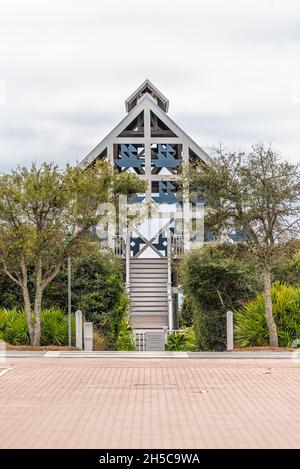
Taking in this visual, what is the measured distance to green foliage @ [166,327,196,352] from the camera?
107ft

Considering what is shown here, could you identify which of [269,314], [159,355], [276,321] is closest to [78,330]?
[159,355]

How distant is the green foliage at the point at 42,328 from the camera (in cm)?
2462

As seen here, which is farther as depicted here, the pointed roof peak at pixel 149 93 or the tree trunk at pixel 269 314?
the pointed roof peak at pixel 149 93

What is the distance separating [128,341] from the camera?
31875mm

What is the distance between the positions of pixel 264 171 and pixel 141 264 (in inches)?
696

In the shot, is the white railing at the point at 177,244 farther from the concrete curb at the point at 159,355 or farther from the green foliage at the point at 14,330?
the concrete curb at the point at 159,355

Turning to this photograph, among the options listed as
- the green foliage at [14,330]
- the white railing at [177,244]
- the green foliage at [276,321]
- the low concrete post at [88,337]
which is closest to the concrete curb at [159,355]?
the low concrete post at [88,337]

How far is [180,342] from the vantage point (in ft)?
109

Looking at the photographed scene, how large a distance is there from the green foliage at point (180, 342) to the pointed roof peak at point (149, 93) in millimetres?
16080

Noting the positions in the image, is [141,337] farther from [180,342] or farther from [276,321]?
[276,321]

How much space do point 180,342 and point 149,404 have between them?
2041 cm

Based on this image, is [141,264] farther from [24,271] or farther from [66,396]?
[66,396]

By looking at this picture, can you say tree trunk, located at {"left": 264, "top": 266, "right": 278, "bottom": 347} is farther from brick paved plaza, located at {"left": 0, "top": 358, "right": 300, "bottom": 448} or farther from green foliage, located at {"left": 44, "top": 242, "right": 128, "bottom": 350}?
green foliage, located at {"left": 44, "top": 242, "right": 128, "bottom": 350}

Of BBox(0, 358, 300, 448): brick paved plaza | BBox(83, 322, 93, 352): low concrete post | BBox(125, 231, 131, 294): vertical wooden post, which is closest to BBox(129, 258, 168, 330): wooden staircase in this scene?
BBox(125, 231, 131, 294): vertical wooden post
